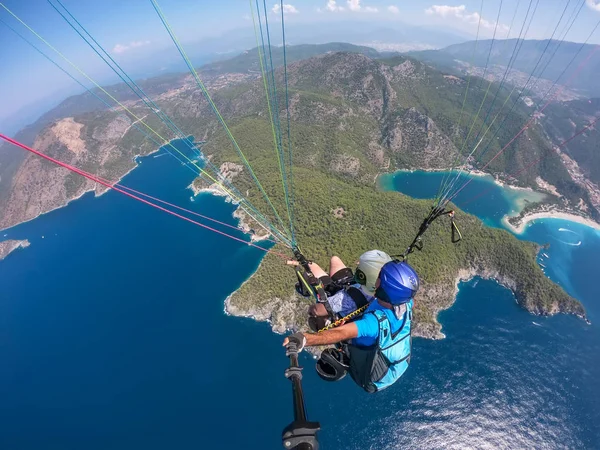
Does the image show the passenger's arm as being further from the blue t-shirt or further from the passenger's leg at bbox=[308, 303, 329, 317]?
the passenger's leg at bbox=[308, 303, 329, 317]

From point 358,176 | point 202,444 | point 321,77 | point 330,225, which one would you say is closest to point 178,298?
point 202,444

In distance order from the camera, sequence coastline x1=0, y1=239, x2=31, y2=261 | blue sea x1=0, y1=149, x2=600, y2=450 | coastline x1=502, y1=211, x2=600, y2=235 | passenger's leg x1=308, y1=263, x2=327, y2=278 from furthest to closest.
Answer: coastline x1=0, y1=239, x2=31, y2=261
coastline x1=502, y1=211, x2=600, y2=235
blue sea x1=0, y1=149, x2=600, y2=450
passenger's leg x1=308, y1=263, x2=327, y2=278

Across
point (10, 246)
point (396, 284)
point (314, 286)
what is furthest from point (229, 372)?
point (10, 246)

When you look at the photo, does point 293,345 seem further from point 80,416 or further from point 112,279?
point 112,279

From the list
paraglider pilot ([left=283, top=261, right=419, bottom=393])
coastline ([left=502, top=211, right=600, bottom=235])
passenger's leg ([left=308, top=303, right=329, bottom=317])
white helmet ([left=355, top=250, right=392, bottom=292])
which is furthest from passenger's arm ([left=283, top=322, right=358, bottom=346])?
coastline ([left=502, top=211, right=600, bottom=235])

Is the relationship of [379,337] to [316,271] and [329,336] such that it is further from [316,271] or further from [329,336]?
[316,271]

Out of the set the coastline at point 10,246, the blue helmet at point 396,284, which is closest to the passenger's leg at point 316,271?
the blue helmet at point 396,284

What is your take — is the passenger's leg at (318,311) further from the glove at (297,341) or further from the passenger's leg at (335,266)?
the passenger's leg at (335,266)
